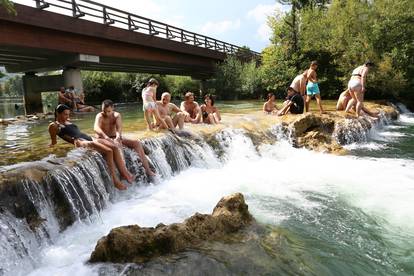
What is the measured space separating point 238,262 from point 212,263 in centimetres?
31

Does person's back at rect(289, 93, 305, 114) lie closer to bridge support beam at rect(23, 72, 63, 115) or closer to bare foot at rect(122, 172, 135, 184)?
bare foot at rect(122, 172, 135, 184)

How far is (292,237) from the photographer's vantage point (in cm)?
543

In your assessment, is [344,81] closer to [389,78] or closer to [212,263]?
[389,78]

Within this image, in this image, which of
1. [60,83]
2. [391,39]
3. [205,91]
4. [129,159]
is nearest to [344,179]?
[129,159]

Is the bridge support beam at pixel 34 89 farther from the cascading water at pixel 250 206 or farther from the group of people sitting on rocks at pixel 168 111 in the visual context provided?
the cascading water at pixel 250 206

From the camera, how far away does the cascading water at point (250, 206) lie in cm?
469

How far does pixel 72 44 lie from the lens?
21453 millimetres

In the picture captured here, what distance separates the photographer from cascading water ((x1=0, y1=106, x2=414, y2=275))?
4.69 m

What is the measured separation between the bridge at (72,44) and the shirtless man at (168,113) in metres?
10.6

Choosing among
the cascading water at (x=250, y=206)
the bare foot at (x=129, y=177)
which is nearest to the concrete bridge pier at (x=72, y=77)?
the cascading water at (x=250, y=206)

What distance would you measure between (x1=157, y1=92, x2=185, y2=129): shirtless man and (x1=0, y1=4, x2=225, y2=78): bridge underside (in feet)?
34.9

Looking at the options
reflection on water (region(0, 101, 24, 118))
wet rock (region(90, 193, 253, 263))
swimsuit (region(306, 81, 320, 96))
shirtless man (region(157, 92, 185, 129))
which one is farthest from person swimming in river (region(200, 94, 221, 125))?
reflection on water (region(0, 101, 24, 118))

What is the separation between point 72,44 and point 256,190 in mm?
16981

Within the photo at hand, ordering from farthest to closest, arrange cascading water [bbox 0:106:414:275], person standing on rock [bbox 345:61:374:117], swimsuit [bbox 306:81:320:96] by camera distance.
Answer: person standing on rock [bbox 345:61:374:117], swimsuit [bbox 306:81:320:96], cascading water [bbox 0:106:414:275]
